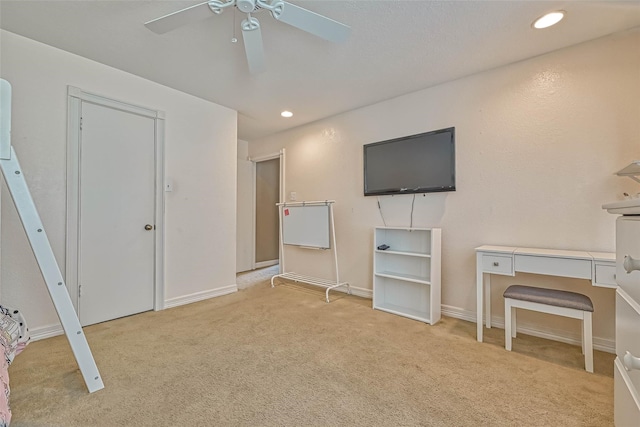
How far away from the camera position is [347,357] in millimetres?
1958

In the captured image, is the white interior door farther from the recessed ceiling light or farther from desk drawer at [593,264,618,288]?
desk drawer at [593,264,618,288]

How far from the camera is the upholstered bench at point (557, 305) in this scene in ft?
5.82

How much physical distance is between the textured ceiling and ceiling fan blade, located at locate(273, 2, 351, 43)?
219 mm

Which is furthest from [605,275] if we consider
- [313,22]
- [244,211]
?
[244,211]

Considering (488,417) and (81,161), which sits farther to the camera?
(81,161)

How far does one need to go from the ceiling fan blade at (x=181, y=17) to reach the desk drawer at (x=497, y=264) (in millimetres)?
2558

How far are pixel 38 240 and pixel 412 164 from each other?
297 centimetres

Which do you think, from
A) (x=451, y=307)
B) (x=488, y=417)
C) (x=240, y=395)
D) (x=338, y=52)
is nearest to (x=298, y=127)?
(x=338, y=52)

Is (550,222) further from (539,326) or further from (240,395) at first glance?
(240,395)

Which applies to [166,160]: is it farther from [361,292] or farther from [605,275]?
[605,275]

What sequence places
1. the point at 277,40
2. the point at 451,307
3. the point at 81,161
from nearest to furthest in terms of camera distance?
the point at 277,40 → the point at 81,161 → the point at 451,307

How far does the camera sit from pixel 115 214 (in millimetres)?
2656

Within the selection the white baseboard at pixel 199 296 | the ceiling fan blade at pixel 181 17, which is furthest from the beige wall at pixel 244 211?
the ceiling fan blade at pixel 181 17

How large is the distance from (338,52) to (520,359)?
8.82ft
